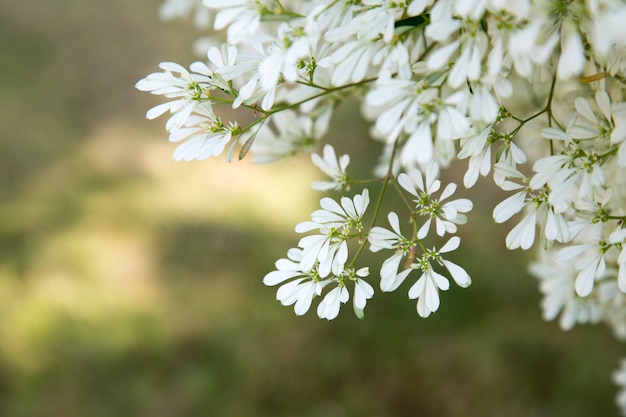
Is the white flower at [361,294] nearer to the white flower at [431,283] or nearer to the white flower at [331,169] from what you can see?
the white flower at [431,283]

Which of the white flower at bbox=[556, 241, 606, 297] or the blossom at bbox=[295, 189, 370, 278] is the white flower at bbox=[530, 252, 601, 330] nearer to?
the white flower at bbox=[556, 241, 606, 297]

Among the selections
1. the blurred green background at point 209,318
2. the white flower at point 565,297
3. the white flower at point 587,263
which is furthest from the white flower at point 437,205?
the blurred green background at point 209,318

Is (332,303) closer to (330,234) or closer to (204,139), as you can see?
(330,234)

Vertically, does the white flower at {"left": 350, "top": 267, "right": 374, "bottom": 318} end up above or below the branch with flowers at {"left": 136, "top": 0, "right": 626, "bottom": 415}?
below

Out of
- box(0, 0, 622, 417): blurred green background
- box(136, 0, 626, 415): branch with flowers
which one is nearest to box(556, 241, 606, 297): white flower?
box(136, 0, 626, 415): branch with flowers

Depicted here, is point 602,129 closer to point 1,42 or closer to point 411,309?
point 411,309

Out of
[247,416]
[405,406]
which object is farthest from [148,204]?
[405,406]

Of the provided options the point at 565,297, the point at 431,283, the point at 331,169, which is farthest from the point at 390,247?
the point at 565,297

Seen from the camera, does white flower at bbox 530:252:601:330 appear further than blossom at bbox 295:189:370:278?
Yes
